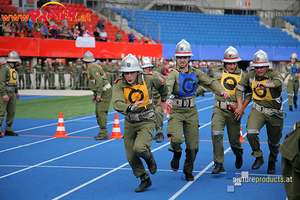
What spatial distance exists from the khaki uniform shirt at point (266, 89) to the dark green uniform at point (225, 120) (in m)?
0.24

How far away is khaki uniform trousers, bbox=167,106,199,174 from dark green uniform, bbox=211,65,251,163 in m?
0.61

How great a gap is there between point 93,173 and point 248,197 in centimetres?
297

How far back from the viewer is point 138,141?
18.6 ft

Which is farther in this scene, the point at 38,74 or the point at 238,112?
the point at 38,74

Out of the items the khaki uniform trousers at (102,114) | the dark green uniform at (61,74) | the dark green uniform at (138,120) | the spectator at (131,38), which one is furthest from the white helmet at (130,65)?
the spectator at (131,38)

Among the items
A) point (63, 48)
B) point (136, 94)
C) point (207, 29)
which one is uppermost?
point (207, 29)

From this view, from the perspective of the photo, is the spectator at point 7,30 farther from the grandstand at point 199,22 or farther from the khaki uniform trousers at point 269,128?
the khaki uniform trousers at point 269,128

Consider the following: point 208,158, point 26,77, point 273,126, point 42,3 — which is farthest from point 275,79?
point 42,3

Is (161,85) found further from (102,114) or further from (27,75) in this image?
(27,75)

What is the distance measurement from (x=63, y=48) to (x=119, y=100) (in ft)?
84.8

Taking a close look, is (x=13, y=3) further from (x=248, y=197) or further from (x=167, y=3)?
(x=248, y=197)

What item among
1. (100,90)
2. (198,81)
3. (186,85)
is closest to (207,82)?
(198,81)

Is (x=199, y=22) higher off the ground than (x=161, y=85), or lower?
higher

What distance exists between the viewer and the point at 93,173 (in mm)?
6910
